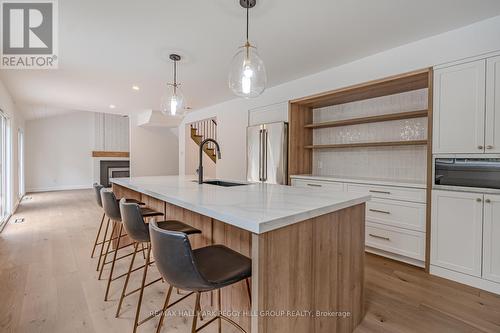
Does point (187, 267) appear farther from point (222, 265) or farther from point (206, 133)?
point (206, 133)

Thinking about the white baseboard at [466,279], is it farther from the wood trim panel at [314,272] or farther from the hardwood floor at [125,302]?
the wood trim panel at [314,272]

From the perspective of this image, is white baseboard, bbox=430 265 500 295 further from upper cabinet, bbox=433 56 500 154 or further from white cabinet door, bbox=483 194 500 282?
upper cabinet, bbox=433 56 500 154

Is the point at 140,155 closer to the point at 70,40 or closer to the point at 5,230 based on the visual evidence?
the point at 5,230

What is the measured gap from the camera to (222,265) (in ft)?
4.30

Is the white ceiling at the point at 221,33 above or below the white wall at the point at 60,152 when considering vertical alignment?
above

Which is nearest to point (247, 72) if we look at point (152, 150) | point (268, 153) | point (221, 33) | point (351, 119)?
point (221, 33)

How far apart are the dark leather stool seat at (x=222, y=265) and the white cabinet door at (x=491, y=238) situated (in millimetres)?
2162

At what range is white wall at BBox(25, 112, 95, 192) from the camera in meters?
8.31

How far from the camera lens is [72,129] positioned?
8930 mm

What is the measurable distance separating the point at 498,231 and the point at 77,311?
343 cm

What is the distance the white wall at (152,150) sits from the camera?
7461 millimetres

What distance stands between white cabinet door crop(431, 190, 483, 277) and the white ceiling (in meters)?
1.59

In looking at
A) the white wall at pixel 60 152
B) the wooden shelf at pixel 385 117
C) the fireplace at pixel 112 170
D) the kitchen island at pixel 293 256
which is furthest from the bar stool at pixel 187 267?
the white wall at pixel 60 152

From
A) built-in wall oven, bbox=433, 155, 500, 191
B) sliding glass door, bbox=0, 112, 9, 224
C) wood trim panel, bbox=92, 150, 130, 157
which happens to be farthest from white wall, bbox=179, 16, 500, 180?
wood trim panel, bbox=92, 150, 130, 157
